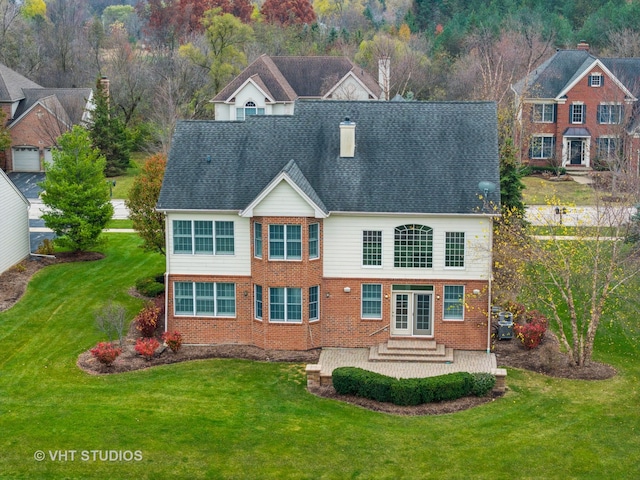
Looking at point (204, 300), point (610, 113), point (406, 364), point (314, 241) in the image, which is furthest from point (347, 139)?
point (610, 113)

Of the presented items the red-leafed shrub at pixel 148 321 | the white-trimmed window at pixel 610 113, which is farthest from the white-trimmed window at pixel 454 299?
the white-trimmed window at pixel 610 113

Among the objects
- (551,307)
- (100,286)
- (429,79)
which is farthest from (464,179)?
(429,79)

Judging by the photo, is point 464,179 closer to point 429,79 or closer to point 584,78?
point 584,78

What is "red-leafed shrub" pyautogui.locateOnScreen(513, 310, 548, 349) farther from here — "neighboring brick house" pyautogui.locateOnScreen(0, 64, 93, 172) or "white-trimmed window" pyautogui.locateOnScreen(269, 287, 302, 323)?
"neighboring brick house" pyautogui.locateOnScreen(0, 64, 93, 172)

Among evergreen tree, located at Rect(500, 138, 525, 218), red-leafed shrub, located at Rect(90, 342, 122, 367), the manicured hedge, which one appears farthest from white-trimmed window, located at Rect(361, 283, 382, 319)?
evergreen tree, located at Rect(500, 138, 525, 218)

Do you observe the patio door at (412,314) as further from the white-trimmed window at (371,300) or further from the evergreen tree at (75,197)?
the evergreen tree at (75,197)
